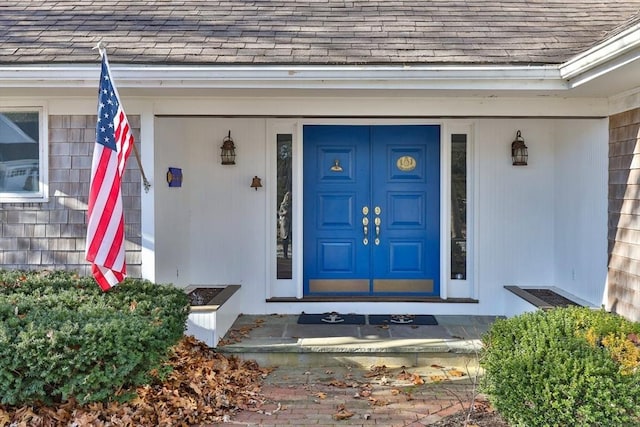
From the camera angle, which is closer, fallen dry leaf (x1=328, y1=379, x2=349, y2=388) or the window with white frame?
fallen dry leaf (x1=328, y1=379, x2=349, y2=388)

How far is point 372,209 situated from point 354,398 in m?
2.69

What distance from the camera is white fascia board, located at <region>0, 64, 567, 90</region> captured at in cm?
478

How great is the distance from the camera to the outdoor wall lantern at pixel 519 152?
20.7 ft

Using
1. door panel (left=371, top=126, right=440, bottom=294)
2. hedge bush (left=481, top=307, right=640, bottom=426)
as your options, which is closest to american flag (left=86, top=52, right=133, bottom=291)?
hedge bush (left=481, top=307, right=640, bottom=426)

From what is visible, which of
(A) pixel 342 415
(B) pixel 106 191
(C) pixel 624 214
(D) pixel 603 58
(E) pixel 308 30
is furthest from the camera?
(E) pixel 308 30

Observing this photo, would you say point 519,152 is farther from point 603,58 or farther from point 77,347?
point 77,347

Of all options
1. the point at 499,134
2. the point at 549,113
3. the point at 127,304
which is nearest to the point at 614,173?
the point at 549,113

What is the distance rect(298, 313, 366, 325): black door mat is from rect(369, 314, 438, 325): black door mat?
143 mm

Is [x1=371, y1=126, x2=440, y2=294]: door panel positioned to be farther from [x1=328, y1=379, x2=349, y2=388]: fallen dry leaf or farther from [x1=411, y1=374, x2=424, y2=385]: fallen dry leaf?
[x1=328, y1=379, x2=349, y2=388]: fallen dry leaf

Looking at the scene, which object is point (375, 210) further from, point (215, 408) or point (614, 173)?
point (215, 408)

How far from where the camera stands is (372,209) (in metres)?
6.53

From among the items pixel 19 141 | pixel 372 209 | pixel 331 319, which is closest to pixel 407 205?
pixel 372 209

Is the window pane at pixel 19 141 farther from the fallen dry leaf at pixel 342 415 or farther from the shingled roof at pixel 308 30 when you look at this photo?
the fallen dry leaf at pixel 342 415

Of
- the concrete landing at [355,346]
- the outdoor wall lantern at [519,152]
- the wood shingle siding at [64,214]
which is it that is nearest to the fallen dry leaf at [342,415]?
the concrete landing at [355,346]
